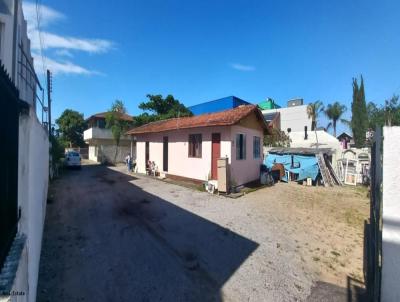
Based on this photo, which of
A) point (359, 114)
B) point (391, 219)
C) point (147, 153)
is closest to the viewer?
point (391, 219)

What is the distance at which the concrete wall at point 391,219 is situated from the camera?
2.99 meters

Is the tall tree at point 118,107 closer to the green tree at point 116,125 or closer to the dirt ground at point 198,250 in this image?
the green tree at point 116,125

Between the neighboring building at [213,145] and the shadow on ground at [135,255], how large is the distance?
15.0 ft

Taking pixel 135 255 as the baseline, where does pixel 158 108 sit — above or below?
above

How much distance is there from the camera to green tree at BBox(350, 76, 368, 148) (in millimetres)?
33594

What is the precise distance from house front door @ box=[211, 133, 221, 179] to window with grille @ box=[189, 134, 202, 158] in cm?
103

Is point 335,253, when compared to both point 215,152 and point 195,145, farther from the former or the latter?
point 195,145

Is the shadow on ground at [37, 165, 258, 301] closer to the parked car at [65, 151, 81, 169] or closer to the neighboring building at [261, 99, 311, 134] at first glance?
the parked car at [65, 151, 81, 169]

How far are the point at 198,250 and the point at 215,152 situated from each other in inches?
283

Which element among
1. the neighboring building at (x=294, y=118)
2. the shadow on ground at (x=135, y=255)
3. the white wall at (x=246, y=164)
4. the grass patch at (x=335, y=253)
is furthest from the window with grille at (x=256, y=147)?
the neighboring building at (x=294, y=118)

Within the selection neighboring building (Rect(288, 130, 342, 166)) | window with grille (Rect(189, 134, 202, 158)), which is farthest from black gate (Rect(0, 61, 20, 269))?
neighboring building (Rect(288, 130, 342, 166))

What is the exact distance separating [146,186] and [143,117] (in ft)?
50.7

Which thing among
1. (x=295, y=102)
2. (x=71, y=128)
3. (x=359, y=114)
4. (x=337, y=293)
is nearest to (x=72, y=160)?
(x=71, y=128)

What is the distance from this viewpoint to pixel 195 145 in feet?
42.8
